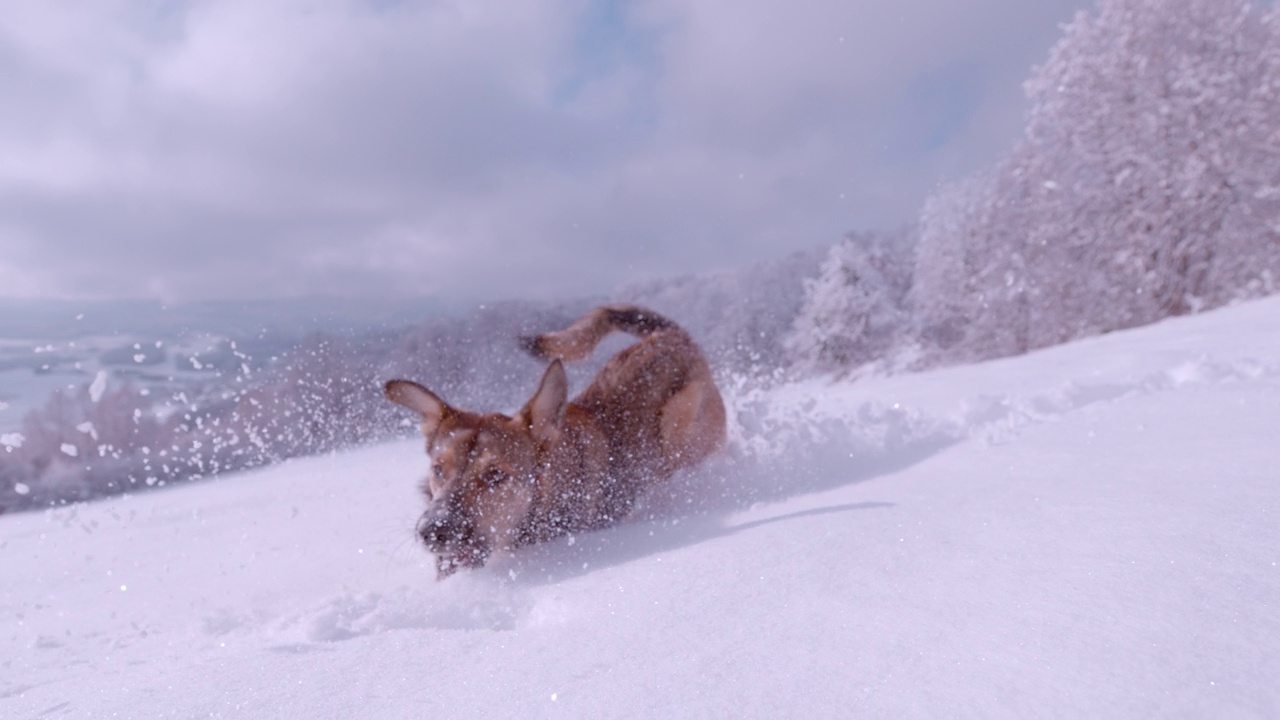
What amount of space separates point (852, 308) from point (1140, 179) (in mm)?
8187

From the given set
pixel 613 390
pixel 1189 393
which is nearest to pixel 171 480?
pixel 613 390

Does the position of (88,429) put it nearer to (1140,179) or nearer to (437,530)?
(437,530)

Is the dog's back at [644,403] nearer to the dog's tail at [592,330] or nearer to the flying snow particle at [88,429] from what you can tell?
the dog's tail at [592,330]

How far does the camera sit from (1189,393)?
12.4 feet

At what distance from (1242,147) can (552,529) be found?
19.1 m

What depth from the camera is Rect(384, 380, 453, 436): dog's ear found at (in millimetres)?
3139

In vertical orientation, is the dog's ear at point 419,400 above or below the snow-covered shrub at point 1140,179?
below

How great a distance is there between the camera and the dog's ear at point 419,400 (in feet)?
10.3

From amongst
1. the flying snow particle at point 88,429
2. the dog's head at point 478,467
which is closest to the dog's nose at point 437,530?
the dog's head at point 478,467

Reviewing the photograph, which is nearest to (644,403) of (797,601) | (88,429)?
(797,601)

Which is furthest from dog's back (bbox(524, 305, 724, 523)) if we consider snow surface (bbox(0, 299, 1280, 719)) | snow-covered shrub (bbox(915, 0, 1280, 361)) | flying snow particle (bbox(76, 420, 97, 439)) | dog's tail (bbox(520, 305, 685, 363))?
snow-covered shrub (bbox(915, 0, 1280, 361))

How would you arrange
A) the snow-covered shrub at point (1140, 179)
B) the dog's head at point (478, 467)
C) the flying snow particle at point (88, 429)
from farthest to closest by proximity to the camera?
1. the snow-covered shrub at point (1140, 179)
2. the flying snow particle at point (88, 429)
3. the dog's head at point (478, 467)

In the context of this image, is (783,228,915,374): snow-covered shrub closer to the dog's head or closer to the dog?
the dog

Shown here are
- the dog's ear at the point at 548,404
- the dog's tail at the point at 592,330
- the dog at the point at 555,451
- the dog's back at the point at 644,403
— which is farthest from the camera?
the dog's tail at the point at 592,330
